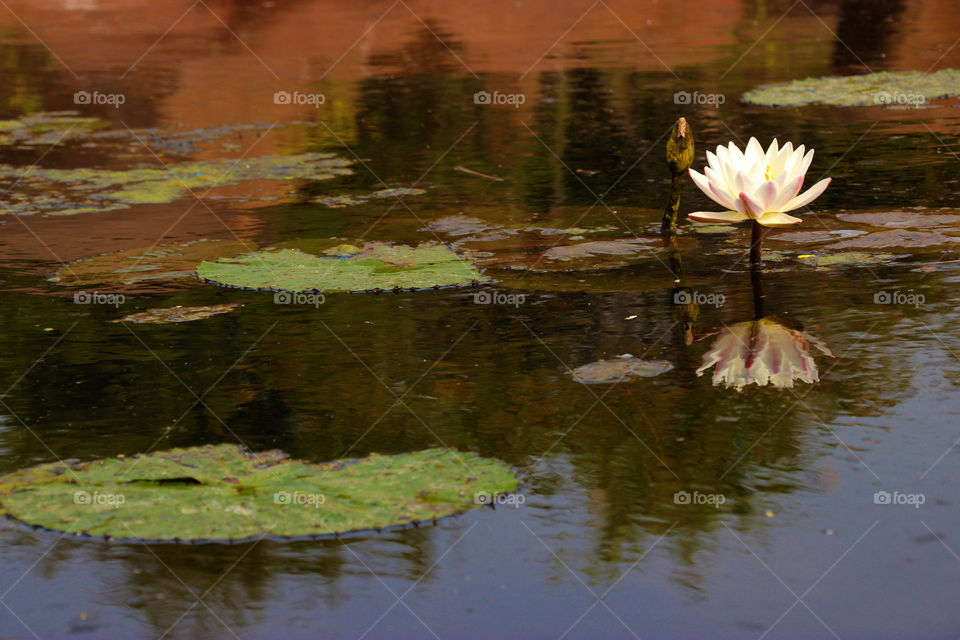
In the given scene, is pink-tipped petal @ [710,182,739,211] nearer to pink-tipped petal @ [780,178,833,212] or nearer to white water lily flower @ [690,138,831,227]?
white water lily flower @ [690,138,831,227]

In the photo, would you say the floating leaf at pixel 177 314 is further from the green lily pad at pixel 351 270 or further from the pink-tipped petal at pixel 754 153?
the pink-tipped petal at pixel 754 153

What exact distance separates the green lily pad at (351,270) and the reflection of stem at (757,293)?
1271 mm

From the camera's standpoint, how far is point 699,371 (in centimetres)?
464

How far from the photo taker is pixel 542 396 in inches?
178

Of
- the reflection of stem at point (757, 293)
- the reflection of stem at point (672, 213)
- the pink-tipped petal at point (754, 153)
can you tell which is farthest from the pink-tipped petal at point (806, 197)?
the reflection of stem at point (672, 213)

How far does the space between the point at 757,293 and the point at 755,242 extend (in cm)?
27

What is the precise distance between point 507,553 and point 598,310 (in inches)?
89.8

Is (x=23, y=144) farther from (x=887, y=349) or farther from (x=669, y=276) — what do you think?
(x=887, y=349)

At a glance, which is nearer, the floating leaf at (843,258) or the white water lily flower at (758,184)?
the white water lily flower at (758,184)

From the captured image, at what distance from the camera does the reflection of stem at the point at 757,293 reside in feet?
17.2

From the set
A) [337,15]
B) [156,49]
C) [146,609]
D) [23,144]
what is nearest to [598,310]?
[146,609]

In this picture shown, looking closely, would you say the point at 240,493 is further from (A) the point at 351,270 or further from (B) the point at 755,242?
(B) the point at 755,242

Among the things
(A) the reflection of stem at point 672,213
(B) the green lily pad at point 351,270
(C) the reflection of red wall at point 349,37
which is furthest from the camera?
(C) the reflection of red wall at point 349,37

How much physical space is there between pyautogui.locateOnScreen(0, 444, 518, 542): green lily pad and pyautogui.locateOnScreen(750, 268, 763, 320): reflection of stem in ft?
5.89
